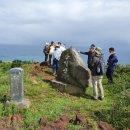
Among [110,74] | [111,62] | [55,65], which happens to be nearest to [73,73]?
[111,62]

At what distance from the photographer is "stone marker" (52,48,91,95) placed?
2608 cm

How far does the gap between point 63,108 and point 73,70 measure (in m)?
4.39

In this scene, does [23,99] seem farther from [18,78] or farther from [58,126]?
[58,126]

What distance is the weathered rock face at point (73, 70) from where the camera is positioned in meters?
26.1

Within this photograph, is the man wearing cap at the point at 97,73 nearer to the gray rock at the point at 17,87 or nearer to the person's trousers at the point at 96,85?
the person's trousers at the point at 96,85

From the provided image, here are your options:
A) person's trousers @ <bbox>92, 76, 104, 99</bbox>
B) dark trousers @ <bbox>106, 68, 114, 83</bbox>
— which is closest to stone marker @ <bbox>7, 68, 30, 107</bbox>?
person's trousers @ <bbox>92, 76, 104, 99</bbox>

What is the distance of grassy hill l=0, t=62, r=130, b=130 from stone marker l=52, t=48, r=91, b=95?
510mm

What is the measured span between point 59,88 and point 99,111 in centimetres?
456

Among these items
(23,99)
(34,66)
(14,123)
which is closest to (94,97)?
(23,99)

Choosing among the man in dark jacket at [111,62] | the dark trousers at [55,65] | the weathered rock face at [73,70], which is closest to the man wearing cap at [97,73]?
the weathered rock face at [73,70]

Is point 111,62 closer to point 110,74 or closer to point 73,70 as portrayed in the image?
point 110,74

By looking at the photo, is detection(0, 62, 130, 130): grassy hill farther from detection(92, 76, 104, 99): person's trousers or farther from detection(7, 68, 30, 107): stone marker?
detection(7, 68, 30, 107): stone marker

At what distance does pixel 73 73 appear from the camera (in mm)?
26703

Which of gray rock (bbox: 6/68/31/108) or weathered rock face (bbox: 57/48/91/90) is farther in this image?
weathered rock face (bbox: 57/48/91/90)
